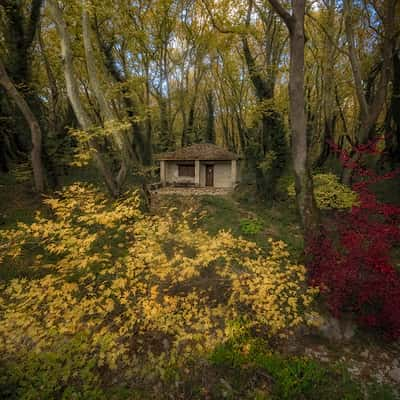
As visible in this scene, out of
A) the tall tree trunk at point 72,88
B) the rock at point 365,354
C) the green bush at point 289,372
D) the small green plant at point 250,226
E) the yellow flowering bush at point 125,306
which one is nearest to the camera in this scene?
the green bush at point 289,372

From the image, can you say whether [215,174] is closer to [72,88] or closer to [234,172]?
[234,172]

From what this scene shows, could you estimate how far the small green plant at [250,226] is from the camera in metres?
8.49

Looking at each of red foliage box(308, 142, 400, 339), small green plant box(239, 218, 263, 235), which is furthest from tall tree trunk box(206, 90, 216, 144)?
red foliage box(308, 142, 400, 339)

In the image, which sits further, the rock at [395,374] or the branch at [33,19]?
the branch at [33,19]

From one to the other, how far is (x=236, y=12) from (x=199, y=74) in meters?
9.26

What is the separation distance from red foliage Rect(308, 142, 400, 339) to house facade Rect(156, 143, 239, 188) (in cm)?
1272

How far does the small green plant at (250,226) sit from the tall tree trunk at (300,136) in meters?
3.41

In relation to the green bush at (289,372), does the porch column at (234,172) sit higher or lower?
higher

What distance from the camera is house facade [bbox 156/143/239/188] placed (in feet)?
55.6

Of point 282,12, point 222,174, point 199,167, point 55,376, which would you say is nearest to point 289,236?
point 282,12

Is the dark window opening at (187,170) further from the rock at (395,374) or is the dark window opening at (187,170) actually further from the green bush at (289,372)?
the rock at (395,374)

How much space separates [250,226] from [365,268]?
4714 millimetres

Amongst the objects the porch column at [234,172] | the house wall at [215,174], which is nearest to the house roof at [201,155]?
the porch column at [234,172]

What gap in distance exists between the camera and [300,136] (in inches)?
198
